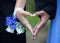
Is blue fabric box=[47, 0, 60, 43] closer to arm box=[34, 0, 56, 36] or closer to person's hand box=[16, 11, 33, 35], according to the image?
arm box=[34, 0, 56, 36]

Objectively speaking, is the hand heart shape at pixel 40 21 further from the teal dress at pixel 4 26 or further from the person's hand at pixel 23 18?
the teal dress at pixel 4 26

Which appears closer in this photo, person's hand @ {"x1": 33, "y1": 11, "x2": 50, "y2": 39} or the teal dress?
person's hand @ {"x1": 33, "y1": 11, "x2": 50, "y2": 39}

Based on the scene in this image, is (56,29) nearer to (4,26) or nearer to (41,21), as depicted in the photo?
(41,21)

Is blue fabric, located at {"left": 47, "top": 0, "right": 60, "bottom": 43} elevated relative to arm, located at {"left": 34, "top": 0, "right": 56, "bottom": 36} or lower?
lower

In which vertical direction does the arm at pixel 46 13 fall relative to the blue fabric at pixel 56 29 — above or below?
above

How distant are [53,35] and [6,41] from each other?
1.27 ft

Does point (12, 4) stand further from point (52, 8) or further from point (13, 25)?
point (52, 8)

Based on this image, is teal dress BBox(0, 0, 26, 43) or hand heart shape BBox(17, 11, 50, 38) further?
teal dress BBox(0, 0, 26, 43)

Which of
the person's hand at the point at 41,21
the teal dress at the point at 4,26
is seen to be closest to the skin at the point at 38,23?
the person's hand at the point at 41,21

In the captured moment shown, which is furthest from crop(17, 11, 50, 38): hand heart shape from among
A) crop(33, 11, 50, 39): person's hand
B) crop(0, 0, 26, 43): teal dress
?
crop(0, 0, 26, 43): teal dress

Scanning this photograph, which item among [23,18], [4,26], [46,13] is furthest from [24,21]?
[4,26]

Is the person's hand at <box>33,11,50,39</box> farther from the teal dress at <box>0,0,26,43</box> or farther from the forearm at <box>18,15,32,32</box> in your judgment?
the teal dress at <box>0,0,26,43</box>

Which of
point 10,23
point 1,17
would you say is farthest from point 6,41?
point 10,23

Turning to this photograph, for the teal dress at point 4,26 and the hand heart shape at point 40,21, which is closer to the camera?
the hand heart shape at point 40,21
